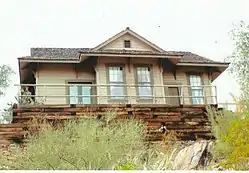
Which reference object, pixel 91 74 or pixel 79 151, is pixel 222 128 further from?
pixel 91 74

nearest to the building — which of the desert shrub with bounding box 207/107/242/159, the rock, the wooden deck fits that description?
the wooden deck

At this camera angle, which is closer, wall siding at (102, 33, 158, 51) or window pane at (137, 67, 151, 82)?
window pane at (137, 67, 151, 82)

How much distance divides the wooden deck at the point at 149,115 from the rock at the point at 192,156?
50.8 inches

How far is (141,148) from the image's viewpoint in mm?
11070

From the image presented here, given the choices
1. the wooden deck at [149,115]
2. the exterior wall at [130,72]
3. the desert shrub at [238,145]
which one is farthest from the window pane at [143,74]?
the desert shrub at [238,145]

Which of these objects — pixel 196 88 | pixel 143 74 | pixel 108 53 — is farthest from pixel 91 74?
pixel 196 88

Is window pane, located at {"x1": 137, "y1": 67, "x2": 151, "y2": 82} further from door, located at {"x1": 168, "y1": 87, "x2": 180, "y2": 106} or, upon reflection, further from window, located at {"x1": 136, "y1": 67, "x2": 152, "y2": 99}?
door, located at {"x1": 168, "y1": 87, "x2": 180, "y2": 106}

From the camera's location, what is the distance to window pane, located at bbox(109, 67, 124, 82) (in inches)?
717

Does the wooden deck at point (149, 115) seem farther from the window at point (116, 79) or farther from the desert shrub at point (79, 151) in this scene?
the desert shrub at point (79, 151)

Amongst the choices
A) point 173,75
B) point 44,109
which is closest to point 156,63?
point 173,75

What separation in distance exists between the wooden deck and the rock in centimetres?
129

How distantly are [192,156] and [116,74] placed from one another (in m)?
7.08

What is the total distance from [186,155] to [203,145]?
101cm

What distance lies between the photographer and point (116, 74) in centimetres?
1833
